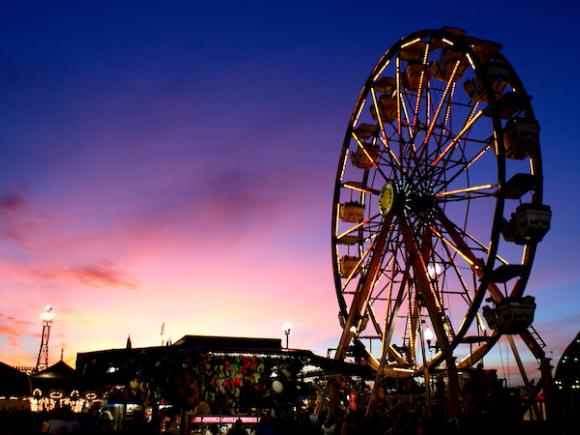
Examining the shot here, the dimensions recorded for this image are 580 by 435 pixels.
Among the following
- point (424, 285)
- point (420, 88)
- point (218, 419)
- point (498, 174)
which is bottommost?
point (218, 419)

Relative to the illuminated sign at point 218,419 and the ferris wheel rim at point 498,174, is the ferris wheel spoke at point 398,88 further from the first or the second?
the illuminated sign at point 218,419

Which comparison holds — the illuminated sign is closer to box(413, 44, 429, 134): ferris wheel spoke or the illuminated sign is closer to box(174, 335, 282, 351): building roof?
box(174, 335, 282, 351): building roof

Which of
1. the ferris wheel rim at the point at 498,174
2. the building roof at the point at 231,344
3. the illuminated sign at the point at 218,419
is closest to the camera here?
the building roof at the point at 231,344

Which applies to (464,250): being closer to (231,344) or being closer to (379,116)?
(379,116)

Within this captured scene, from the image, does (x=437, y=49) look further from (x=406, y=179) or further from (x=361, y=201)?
(x=361, y=201)

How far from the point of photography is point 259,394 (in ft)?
49.1

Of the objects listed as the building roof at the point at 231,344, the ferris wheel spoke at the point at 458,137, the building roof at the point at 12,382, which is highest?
the ferris wheel spoke at the point at 458,137

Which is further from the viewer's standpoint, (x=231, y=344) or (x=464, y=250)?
(x=464, y=250)

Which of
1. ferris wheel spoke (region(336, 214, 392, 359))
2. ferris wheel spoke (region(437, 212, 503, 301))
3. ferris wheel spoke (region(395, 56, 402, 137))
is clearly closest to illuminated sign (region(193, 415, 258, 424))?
ferris wheel spoke (region(336, 214, 392, 359))

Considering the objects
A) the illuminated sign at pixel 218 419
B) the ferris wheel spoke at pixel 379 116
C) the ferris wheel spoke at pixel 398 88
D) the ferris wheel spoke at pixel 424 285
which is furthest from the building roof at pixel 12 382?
the ferris wheel spoke at pixel 398 88

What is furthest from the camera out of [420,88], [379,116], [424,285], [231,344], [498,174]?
[379,116]

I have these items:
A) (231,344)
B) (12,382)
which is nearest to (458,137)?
(231,344)

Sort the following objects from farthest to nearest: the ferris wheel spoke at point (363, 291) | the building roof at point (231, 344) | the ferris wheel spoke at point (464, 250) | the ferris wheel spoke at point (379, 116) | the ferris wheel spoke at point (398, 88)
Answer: the ferris wheel spoke at point (379, 116)
the ferris wheel spoke at point (398, 88)
the ferris wheel spoke at point (363, 291)
the ferris wheel spoke at point (464, 250)
the building roof at point (231, 344)

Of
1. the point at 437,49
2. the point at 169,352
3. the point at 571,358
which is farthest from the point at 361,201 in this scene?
the point at 169,352
